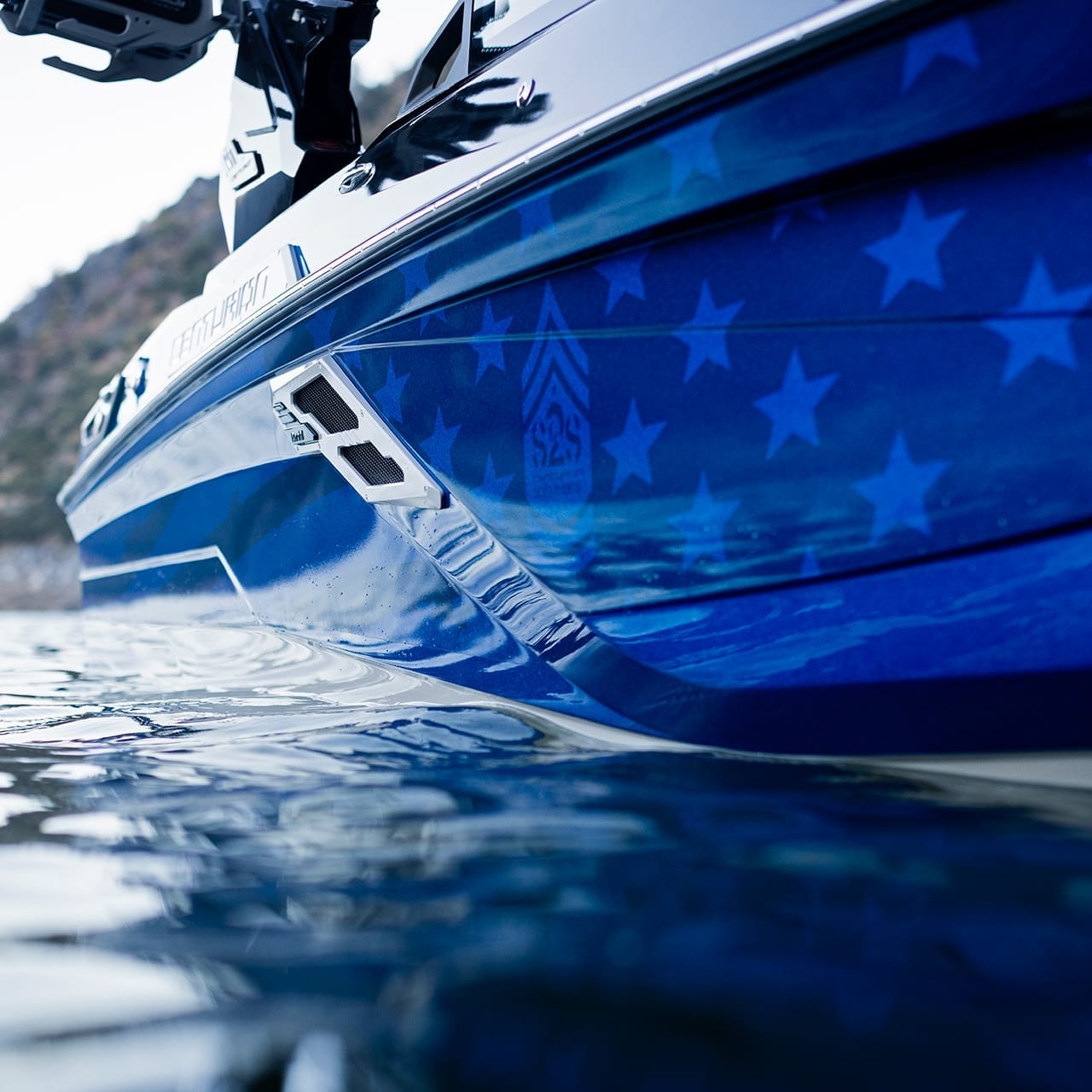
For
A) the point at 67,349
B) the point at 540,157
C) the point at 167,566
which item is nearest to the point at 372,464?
the point at 540,157

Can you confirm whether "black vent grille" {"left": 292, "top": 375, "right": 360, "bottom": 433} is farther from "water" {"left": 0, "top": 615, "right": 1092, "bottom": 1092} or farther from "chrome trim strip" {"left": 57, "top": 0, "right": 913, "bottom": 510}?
"water" {"left": 0, "top": 615, "right": 1092, "bottom": 1092}

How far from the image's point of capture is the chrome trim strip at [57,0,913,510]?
1.00m

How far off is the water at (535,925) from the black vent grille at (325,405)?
68 centimetres

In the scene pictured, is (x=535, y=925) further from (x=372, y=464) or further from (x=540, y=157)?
(x=372, y=464)

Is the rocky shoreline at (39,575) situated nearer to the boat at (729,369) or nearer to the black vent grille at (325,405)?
the black vent grille at (325,405)

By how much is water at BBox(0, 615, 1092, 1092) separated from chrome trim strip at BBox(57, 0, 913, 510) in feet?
2.23

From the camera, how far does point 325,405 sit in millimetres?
1761

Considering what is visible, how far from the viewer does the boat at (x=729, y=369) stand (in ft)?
3.06

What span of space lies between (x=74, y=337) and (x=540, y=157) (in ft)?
75.2

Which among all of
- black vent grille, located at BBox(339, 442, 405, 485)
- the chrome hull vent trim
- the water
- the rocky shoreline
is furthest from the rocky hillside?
the water

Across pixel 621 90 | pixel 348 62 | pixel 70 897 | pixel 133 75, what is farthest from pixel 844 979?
pixel 133 75

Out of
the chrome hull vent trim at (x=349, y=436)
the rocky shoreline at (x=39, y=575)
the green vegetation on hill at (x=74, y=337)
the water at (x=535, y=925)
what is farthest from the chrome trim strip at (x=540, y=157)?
the green vegetation on hill at (x=74, y=337)

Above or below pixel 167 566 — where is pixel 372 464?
above

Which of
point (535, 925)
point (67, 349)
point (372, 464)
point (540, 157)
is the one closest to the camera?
point (535, 925)
